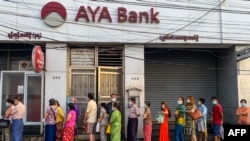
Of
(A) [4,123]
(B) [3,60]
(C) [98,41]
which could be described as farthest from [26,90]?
(C) [98,41]

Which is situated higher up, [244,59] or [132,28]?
[132,28]

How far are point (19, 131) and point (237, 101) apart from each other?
8.21 meters

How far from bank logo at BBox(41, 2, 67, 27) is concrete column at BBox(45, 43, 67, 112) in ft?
2.67

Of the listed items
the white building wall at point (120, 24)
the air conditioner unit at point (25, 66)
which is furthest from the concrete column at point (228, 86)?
the air conditioner unit at point (25, 66)

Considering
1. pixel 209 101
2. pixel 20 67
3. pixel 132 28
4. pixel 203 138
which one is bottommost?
pixel 203 138

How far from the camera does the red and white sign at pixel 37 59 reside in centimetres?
1159

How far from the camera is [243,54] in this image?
43.8ft

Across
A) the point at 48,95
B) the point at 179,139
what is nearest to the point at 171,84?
the point at 179,139

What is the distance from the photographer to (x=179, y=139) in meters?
11.5

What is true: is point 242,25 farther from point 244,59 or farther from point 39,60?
point 39,60

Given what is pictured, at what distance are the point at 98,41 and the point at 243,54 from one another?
5454 mm

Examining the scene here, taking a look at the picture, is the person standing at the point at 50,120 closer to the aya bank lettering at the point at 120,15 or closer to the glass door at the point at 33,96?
the glass door at the point at 33,96

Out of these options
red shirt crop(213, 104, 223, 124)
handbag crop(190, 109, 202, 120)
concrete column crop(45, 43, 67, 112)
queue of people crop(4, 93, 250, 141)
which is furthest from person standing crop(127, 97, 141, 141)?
concrete column crop(45, 43, 67, 112)

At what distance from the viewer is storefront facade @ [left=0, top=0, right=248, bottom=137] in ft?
42.6
